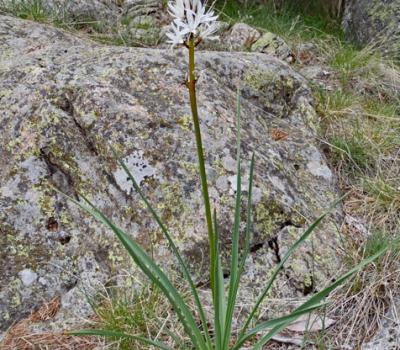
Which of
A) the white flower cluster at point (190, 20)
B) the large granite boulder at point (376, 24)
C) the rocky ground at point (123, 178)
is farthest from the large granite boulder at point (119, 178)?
the large granite boulder at point (376, 24)

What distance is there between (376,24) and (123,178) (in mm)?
3372

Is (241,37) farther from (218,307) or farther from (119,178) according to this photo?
(218,307)

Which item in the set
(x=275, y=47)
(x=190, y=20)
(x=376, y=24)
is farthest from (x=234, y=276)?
(x=376, y=24)

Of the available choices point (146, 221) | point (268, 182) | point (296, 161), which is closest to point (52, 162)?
point (146, 221)

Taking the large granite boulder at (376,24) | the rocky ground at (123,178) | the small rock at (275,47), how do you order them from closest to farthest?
the rocky ground at (123,178) < the small rock at (275,47) < the large granite boulder at (376,24)

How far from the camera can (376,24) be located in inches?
180

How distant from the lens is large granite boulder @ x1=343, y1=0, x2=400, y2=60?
4293 mm

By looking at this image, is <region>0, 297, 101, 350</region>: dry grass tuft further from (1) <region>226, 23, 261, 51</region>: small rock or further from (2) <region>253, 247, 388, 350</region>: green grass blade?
(1) <region>226, 23, 261, 51</region>: small rock

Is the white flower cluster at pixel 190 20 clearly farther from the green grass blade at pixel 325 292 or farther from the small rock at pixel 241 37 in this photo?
the small rock at pixel 241 37

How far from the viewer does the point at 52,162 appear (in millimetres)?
2066

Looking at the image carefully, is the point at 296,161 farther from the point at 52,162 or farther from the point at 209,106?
the point at 52,162

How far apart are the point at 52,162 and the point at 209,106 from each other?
2.33 feet

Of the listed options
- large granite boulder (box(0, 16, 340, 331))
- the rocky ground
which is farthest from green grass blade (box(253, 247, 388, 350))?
large granite boulder (box(0, 16, 340, 331))

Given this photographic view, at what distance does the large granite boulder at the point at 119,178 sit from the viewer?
1.91 meters
